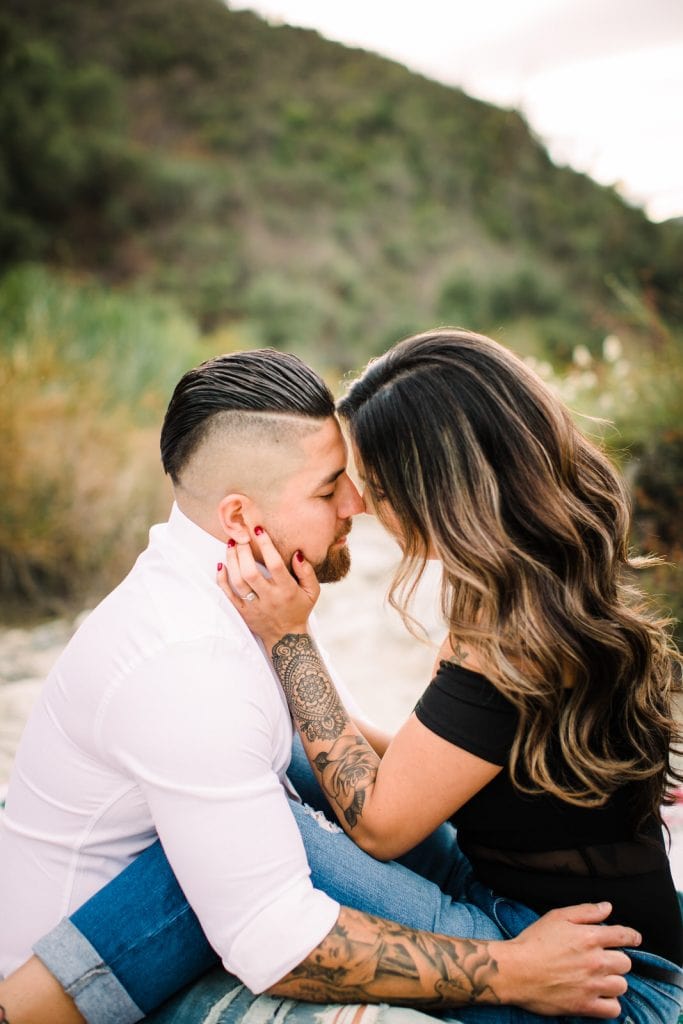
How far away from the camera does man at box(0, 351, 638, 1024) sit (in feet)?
5.59

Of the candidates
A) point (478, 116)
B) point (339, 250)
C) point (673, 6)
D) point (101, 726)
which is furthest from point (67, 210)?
point (101, 726)

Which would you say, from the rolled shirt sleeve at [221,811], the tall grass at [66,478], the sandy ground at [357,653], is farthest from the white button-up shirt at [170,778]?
the tall grass at [66,478]

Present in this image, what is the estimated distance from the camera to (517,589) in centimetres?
194

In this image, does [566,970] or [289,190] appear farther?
[289,190]

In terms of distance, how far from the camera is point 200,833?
1.70 meters

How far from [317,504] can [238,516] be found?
0.79 feet

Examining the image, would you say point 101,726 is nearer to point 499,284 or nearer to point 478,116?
point 499,284

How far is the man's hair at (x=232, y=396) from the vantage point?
223 cm

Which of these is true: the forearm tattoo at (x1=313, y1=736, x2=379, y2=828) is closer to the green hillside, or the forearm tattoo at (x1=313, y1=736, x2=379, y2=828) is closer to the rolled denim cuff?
the rolled denim cuff

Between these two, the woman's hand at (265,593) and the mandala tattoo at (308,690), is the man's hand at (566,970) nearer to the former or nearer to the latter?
the mandala tattoo at (308,690)

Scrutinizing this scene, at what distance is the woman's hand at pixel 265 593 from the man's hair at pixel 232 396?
0.34m

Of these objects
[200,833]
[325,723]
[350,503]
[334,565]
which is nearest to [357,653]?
[334,565]

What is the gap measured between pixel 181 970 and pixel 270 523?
1136mm

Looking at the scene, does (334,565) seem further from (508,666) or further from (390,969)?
(390,969)
